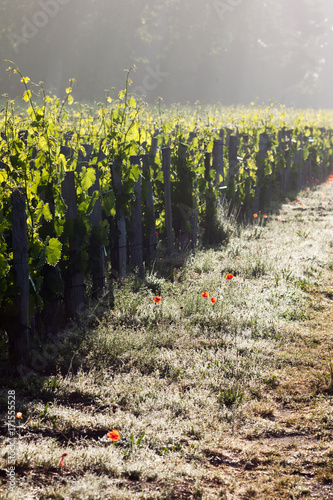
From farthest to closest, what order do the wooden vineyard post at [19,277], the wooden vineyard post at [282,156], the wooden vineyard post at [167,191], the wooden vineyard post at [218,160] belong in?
the wooden vineyard post at [282,156]
the wooden vineyard post at [218,160]
the wooden vineyard post at [167,191]
the wooden vineyard post at [19,277]

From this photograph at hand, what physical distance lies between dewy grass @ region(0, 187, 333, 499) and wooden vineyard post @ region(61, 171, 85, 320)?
0.19 metres

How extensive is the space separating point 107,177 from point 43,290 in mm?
1585

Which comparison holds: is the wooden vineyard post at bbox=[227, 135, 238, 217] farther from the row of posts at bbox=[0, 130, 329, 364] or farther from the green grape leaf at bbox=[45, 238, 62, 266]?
the green grape leaf at bbox=[45, 238, 62, 266]

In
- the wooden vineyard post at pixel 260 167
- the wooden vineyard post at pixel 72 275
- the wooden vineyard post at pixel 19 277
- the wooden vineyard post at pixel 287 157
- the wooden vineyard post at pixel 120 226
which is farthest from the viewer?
the wooden vineyard post at pixel 287 157

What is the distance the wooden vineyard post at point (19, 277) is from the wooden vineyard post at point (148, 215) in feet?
7.39

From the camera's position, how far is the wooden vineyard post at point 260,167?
928 centimetres

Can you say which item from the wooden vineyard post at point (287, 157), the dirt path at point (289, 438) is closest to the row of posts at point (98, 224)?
the dirt path at point (289, 438)

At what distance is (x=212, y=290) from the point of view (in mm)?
5199

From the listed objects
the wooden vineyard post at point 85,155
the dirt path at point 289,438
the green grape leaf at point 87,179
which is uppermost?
the wooden vineyard post at point 85,155

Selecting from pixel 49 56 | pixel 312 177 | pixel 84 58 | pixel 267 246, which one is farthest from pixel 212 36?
pixel 267 246

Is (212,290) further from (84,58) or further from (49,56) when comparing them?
(84,58)

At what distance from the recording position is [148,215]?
18.6 feet

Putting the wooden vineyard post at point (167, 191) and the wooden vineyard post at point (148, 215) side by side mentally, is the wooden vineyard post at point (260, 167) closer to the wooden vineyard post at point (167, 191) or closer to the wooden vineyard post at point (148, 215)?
the wooden vineyard post at point (167, 191)

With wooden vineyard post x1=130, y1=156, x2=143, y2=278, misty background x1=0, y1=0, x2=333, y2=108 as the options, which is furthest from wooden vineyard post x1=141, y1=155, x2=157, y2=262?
misty background x1=0, y1=0, x2=333, y2=108
